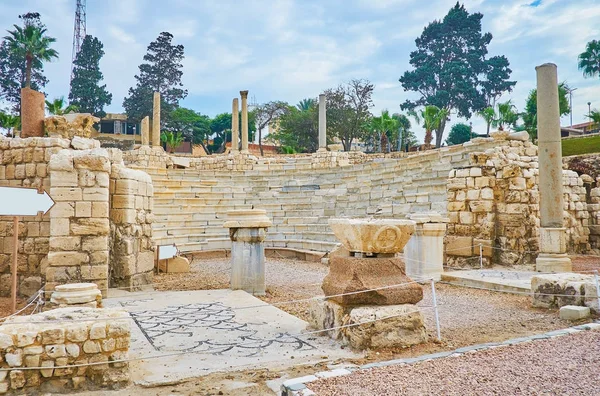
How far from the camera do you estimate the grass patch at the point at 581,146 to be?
79.7ft

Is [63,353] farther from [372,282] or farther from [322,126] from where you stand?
[322,126]

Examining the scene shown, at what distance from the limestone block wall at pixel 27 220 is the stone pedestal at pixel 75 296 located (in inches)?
103

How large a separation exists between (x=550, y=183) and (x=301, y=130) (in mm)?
32732

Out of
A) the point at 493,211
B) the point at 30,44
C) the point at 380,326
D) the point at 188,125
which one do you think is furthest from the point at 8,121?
the point at 380,326

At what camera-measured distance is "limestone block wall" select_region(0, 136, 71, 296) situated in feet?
25.5

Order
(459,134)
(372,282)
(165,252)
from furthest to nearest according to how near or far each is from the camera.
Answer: (459,134) → (165,252) → (372,282)

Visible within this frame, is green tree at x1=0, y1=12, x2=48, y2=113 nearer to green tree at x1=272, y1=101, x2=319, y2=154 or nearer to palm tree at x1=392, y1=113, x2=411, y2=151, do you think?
green tree at x1=272, y1=101, x2=319, y2=154

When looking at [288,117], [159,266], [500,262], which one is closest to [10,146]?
[159,266]

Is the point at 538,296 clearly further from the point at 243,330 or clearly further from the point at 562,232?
the point at 243,330

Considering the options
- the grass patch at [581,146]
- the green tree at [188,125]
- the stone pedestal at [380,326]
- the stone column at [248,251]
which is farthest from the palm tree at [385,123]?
the stone pedestal at [380,326]

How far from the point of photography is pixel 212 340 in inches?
197

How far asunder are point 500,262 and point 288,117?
107ft

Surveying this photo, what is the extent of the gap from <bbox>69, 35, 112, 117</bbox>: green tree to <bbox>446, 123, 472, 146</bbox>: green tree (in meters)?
34.0

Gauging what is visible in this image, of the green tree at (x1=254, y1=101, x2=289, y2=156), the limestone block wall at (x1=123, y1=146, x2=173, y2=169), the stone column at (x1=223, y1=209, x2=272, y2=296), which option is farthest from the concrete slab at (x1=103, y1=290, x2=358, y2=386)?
the green tree at (x1=254, y1=101, x2=289, y2=156)
